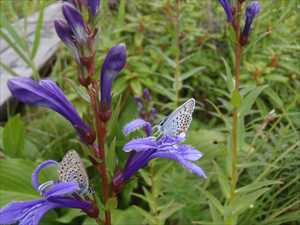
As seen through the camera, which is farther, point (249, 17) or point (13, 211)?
point (249, 17)

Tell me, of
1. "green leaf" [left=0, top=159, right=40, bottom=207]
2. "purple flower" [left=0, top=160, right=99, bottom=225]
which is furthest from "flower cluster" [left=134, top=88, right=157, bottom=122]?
"purple flower" [left=0, top=160, right=99, bottom=225]

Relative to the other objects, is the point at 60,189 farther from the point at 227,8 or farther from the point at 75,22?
the point at 227,8

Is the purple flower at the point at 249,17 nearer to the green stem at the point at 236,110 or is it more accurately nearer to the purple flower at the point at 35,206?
the green stem at the point at 236,110

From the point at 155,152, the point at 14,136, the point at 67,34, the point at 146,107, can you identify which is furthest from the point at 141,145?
the point at 14,136

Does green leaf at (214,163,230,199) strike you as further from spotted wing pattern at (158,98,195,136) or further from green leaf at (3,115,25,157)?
green leaf at (3,115,25,157)

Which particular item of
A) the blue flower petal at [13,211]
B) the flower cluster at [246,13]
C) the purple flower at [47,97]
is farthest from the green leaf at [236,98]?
the blue flower petal at [13,211]

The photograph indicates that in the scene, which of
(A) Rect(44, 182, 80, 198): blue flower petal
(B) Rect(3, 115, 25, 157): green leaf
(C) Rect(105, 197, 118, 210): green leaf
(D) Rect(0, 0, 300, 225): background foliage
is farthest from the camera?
(B) Rect(3, 115, 25, 157): green leaf
